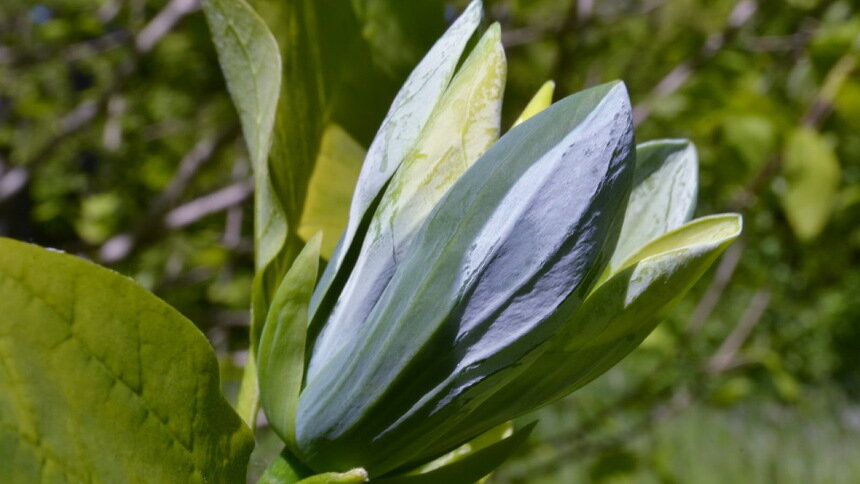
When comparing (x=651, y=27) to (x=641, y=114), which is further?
(x=651, y=27)

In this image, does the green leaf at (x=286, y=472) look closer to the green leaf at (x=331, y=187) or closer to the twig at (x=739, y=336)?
the green leaf at (x=331, y=187)

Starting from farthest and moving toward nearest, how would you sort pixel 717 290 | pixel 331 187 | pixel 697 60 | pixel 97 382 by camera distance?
pixel 717 290
pixel 697 60
pixel 331 187
pixel 97 382

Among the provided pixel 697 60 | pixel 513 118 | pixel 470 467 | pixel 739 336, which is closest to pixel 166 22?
pixel 513 118

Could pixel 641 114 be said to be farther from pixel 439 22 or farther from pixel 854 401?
pixel 854 401

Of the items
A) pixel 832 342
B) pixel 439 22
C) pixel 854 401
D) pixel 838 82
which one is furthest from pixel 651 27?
pixel 832 342

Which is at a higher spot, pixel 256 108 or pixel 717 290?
pixel 256 108

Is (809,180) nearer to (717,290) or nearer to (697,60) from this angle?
(697,60)
